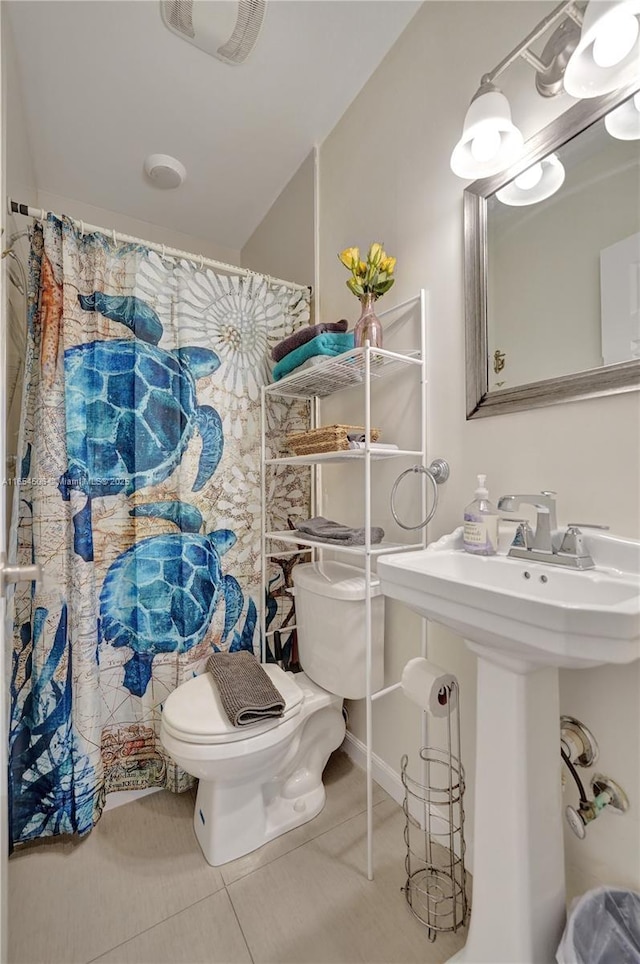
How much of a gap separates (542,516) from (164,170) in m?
2.17

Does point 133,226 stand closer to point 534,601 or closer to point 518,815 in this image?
point 534,601

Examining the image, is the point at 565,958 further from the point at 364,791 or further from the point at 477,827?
the point at 364,791

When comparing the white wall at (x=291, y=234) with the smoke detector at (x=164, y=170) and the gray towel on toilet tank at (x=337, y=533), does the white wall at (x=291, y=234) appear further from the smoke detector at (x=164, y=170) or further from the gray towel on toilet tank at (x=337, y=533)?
the gray towel on toilet tank at (x=337, y=533)

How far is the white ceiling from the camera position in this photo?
4.45 ft

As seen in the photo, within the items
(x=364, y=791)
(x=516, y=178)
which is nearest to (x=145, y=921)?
(x=364, y=791)

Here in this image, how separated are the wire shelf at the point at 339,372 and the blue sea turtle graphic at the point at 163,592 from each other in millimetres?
610

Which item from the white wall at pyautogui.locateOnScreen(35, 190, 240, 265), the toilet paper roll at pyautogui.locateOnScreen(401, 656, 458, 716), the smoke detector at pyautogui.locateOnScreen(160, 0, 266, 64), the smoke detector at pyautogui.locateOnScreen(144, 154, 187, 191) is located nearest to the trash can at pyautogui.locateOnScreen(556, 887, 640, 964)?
the toilet paper roll at pyautogui.locateOnScreen(401, 656, 458, 716)

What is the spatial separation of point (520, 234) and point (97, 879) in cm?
211

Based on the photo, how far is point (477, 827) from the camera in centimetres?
85

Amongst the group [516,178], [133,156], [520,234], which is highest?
[133,156]

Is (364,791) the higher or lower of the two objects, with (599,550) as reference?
lower

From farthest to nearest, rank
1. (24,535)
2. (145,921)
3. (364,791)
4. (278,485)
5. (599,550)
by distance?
(278,485) → (364,791) → (24,535) → (145,921) → (599,550)

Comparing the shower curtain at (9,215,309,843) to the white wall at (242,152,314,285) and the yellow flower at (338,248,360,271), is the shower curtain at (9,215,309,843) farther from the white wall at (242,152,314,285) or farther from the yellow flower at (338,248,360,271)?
the yellow flower at (338,248,360,271)

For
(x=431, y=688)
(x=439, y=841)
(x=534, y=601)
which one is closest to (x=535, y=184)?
(x=534, y=601)
